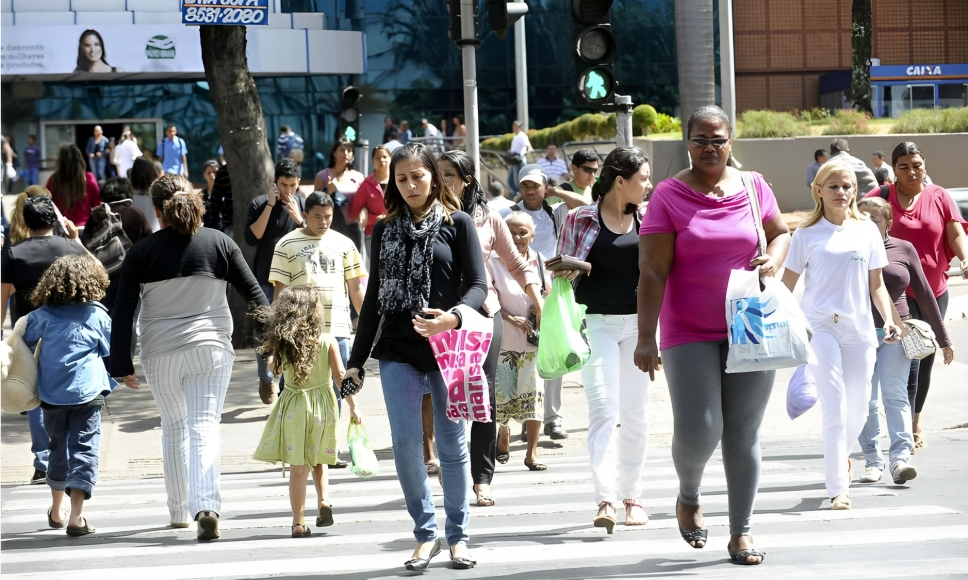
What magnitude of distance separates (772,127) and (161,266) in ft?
76.7

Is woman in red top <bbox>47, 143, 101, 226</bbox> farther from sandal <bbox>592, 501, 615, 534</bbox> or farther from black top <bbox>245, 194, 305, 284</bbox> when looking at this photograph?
sandal <bbox>592, 501, 615, 534</bbox>

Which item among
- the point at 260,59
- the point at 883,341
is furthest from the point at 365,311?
the point at 260,59

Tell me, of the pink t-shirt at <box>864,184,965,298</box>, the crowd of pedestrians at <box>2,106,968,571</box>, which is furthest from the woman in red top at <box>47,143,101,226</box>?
the pink t-shirt at <box>864,184,965,298</box>

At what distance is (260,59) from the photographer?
A: 42281mm

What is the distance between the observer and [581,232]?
273 inches

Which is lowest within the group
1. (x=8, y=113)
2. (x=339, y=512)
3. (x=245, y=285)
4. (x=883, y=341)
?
(x=339, y=512)

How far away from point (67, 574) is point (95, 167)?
104 ft

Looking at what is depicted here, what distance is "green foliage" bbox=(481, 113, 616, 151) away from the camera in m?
31.7

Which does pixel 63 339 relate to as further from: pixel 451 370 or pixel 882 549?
pixel 882 549

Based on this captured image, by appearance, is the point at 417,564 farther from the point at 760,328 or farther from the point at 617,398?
the point at 760,328

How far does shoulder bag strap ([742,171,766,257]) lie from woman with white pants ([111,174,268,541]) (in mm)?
2996

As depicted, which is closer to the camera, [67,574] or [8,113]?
[67,574]

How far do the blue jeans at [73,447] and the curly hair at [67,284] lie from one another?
62cm

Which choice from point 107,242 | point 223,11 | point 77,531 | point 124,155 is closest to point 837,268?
point 77,531
